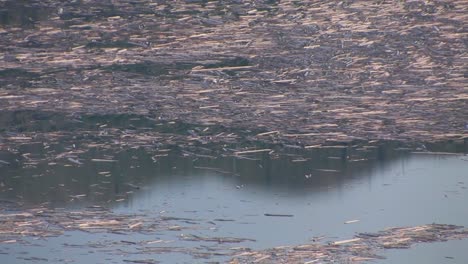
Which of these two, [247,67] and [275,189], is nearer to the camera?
[275,189]

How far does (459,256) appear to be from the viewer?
6738mm

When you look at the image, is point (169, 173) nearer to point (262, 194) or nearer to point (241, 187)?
point (241, 187)

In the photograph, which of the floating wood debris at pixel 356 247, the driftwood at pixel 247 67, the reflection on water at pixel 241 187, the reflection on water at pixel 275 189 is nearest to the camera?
the floating wood debris at pixel 356 247

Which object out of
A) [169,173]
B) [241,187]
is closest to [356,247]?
[241,187]

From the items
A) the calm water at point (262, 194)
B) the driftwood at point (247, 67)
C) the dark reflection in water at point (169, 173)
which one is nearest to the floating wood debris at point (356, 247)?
the calm water at point (262, 194)

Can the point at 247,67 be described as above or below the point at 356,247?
above

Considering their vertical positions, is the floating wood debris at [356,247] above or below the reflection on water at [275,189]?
below

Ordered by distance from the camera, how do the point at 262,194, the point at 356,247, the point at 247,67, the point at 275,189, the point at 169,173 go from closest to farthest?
1. the point at 356,247
2. the point at 262,194
3. the point at 275,189
4. the point at 169,173
5. the point at 247,67

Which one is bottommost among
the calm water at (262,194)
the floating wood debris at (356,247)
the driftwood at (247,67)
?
the floating wood debris at (356,247)

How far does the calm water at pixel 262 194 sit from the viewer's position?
6953 mm

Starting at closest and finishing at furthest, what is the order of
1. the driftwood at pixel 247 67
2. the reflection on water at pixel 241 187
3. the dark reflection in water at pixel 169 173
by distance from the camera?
the reflection on water at pixel 241 187 → the dark reflection in water at pixel 169 173 → the driftwood at pixel 247 67

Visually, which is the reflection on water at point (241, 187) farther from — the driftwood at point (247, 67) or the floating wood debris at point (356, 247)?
the driftwood at point (247, 67)

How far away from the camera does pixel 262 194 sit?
313 inches

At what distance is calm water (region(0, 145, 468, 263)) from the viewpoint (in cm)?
695
